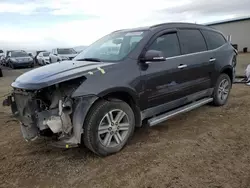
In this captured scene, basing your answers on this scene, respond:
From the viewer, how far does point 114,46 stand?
13.2ft

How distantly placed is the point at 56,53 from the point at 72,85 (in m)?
16.3

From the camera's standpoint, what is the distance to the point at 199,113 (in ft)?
16.2

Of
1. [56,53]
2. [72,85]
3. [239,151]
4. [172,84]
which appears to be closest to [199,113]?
[172,84]

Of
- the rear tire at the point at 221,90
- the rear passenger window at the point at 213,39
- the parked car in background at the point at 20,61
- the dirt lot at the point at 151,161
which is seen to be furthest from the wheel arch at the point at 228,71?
the parked car in background at the point at 20,61

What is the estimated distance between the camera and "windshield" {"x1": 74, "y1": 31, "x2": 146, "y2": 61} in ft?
12.1

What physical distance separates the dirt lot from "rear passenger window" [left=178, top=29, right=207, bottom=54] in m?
1.35

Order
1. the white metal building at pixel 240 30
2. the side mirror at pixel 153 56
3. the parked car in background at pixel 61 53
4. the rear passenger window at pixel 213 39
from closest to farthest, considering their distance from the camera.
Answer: the side mirror at pixel 153 56 → the rear passenger window at pixel 213 39 → the parked car in background at pixel 61 53 → the white metal building at pixel 240 30

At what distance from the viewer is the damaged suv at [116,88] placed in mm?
2941

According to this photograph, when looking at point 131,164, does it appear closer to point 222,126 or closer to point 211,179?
point 211,179

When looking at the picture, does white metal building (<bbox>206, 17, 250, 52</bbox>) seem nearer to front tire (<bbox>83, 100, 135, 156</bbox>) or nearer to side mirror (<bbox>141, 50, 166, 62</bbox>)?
side mirror (<bbox>141, 50, 166, 62</bbox>)

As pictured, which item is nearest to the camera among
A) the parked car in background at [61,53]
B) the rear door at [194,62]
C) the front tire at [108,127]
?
the front tire at [108,127]

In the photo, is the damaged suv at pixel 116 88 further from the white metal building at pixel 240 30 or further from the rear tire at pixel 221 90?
the white metal building at pixel 240 30

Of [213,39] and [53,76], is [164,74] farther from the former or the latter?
[213,39]

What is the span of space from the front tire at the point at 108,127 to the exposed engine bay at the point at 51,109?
0.83ft
